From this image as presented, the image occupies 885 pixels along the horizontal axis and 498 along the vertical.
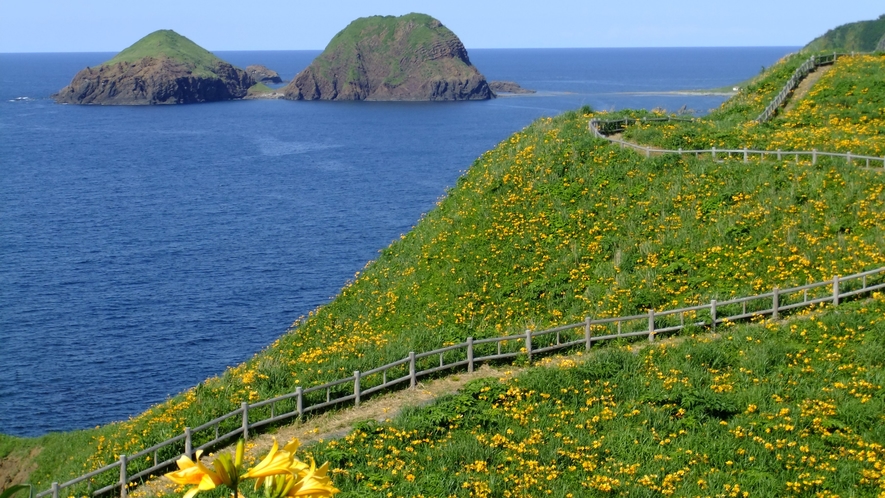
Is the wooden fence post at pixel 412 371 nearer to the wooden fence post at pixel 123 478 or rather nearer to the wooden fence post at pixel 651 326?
the wooden fence post at pixel 651 326

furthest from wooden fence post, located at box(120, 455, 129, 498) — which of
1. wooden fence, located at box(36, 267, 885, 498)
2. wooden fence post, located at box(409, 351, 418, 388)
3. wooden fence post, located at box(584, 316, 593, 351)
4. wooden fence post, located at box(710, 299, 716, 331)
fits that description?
wooden fence post, located at box(710, 299, 716, 331)

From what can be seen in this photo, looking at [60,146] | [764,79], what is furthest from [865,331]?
[60,146]

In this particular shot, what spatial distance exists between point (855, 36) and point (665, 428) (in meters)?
147

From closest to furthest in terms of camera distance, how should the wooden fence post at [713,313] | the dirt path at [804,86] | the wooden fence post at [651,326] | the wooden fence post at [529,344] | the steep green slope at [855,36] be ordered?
1. the wooden fence post at [529,344]
2. the wooden fence post at [651,326]
3. the wooden fence post at [713,313]
4. the dirt path at [804,86]
5. the steep green slope at [855,36]

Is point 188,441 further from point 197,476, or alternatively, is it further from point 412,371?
point 197,476

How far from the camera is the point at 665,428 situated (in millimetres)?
20922

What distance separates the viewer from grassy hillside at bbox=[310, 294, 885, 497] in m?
18.2

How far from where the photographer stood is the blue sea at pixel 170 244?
50938mm

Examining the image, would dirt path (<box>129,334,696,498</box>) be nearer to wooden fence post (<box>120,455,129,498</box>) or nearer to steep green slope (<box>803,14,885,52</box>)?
wooden fence post (<box>120,455,129,498</box>)

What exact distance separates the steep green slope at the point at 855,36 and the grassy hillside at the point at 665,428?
11728cm

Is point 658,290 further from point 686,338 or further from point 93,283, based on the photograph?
point 93,283

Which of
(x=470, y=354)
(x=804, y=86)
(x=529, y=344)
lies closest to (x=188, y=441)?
(x=470, y=354)

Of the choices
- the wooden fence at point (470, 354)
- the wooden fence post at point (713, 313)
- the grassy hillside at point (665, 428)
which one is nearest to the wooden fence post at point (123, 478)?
the wooden fence at point (470, 354)

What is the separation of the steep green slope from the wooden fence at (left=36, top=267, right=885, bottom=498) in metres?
113
